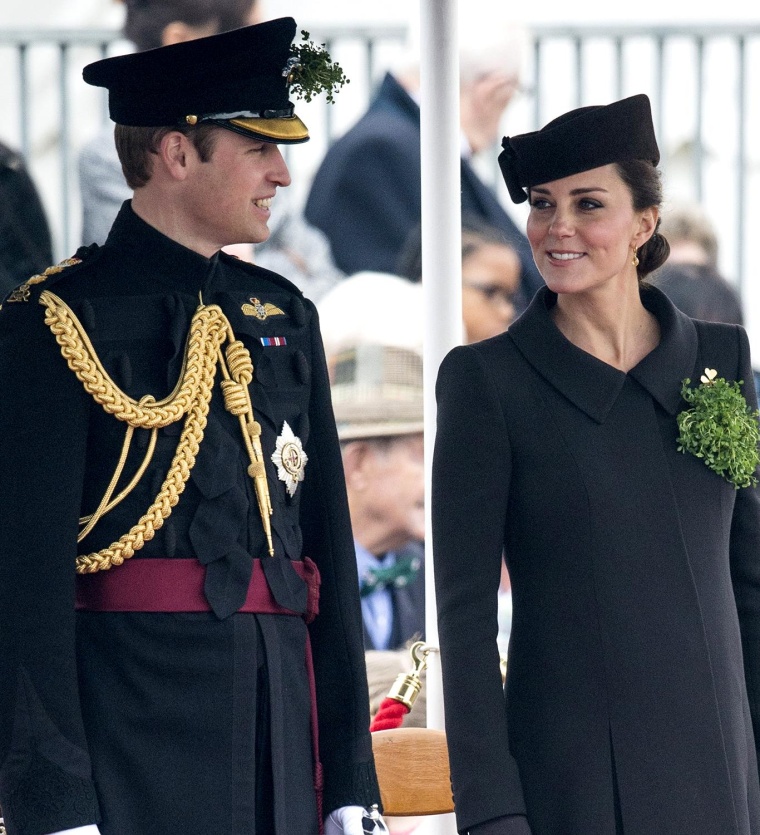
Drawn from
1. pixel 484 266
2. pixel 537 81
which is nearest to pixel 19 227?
pixel 484 266

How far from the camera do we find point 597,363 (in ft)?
8.57

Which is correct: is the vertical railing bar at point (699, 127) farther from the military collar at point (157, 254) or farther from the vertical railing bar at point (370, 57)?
the military collar at point (157, 254)

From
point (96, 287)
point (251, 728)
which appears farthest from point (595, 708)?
point (96, 287)

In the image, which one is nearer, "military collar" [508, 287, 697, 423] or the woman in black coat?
the woman in black coat

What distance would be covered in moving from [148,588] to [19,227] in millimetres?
2360

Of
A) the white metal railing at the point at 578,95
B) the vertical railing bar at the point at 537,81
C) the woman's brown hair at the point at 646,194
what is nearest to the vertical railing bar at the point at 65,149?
the white metal railing at the point at 578,95

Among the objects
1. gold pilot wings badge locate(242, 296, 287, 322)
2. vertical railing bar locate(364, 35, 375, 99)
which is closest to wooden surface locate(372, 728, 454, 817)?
gold pilot wings badge locate(242, 296, 287, 322)

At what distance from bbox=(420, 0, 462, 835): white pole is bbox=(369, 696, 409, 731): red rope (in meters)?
0.19

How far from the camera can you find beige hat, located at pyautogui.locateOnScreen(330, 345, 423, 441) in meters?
4.66

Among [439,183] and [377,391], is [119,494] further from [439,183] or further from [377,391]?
[377,391]

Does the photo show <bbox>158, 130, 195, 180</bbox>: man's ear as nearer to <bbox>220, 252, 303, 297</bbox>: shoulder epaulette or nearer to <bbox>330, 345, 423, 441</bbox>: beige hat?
<bbox>220, 252, 303, 297</bbox>: shoulder epaulette

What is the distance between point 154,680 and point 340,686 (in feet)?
1.14

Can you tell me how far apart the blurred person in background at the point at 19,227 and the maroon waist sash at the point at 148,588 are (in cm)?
217

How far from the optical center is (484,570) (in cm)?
249
